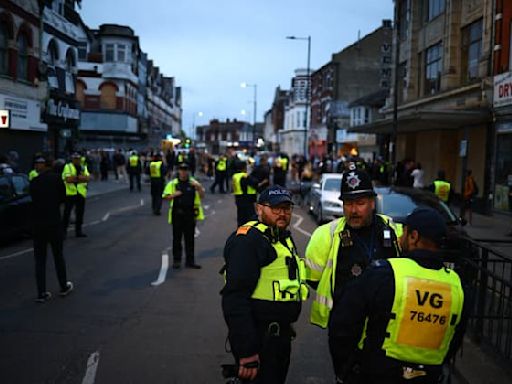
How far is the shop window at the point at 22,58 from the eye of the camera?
24.8 m

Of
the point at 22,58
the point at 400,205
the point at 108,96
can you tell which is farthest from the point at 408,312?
the point at 108,96

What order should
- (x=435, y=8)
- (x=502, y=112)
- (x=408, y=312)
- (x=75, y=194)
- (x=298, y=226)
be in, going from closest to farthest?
(x=408, y=312) → (x=75, y=194) → (x=298, y=226) → (x=502, y=112) → (x=435, y=8)

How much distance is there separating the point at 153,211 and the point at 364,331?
52.7ft

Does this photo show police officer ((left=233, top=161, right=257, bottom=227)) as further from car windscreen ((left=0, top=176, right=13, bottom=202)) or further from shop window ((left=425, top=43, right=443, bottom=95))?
shop window ((left=425, top=43, right=443, bottom=95))

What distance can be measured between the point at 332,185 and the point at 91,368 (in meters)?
12.2

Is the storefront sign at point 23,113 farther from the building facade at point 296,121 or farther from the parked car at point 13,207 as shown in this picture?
the building facade at point 296,121

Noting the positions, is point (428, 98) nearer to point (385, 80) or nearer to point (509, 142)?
point (509, 142)

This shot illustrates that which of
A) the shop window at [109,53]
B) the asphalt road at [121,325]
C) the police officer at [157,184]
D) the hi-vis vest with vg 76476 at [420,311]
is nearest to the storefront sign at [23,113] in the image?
the police officer at [157,184]

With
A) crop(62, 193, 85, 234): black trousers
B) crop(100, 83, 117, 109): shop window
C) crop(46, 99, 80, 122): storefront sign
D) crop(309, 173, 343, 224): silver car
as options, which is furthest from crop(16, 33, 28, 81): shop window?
crop(100, 83, 117, 109): shop window

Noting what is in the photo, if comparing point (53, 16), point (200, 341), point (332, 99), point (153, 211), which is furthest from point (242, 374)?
point (332, 99)

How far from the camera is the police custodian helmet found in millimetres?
3678

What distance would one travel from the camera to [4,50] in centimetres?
2366

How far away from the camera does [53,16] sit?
28.3 metres

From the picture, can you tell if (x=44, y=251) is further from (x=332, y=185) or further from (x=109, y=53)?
(x=109, y=53)
